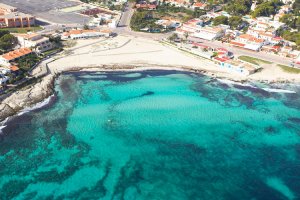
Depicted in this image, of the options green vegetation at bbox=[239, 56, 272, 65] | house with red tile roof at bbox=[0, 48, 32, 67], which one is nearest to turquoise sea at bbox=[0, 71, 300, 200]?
house with red tile roof at bbox=[0, 48, 32, 67]

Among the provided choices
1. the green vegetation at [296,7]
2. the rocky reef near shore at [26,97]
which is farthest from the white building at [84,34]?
the green vegetation at [296,7]

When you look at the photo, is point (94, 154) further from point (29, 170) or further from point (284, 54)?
point (284, 54)

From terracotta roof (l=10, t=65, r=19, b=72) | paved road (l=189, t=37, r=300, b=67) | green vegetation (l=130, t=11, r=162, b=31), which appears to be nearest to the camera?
terracotta roof (l=10, t=65, r=19, b=72)

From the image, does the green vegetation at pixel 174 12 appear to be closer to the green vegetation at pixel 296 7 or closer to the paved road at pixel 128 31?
the paved road at pixel 128 31

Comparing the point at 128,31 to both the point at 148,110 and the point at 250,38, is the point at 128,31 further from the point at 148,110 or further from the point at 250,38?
the point at 148,110

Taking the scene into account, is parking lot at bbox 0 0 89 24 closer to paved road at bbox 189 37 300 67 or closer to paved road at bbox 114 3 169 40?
paved road at bbox 114 3 169 40

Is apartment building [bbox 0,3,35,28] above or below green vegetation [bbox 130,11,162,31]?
below

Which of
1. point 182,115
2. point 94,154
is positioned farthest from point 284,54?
point 94,154
